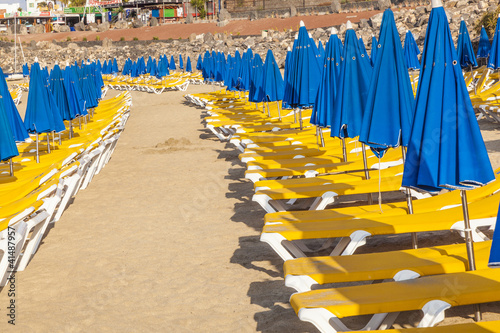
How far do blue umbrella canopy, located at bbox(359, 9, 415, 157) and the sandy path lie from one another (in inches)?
52.2

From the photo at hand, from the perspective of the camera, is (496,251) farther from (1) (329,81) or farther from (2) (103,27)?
(2) (103,27)

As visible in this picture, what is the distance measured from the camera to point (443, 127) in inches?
115

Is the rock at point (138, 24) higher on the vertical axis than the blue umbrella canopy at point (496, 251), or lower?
higher

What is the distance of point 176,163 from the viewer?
935cm

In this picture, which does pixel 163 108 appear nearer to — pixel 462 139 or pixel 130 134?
pixel 130 134

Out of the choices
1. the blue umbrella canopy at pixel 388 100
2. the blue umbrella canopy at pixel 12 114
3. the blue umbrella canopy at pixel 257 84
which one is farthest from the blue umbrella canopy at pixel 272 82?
the blue umbrella canopy at pixel 388 100

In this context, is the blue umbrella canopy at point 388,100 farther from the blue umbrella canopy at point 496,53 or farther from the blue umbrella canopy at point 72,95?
the blue umbrella canopy at point 496,53

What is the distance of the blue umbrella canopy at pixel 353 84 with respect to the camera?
17.3ft

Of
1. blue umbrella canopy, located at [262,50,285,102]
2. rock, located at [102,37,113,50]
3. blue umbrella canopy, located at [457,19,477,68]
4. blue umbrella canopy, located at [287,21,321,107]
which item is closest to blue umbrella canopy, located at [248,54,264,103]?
blue umbrella canopy, located at [262,50,285,102]

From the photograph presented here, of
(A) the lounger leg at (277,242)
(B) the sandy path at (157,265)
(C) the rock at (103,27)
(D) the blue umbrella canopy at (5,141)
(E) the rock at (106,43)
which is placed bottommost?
(B) the sandy path at (157,265)

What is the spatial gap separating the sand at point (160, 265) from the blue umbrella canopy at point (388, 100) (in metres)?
1.22

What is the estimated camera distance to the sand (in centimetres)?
366

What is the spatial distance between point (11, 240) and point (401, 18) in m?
33.0

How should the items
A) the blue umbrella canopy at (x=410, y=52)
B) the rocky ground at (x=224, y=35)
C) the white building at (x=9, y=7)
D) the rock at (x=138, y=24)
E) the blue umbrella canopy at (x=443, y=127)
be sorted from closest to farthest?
the blue umbrella canopy at (x=443, y=127), the blue umbrella canopy at (x=410, y=52), the rocky ground at (x=224, y=35), the rock at (x=138, y=24), the white building at (x=9, y=7)
